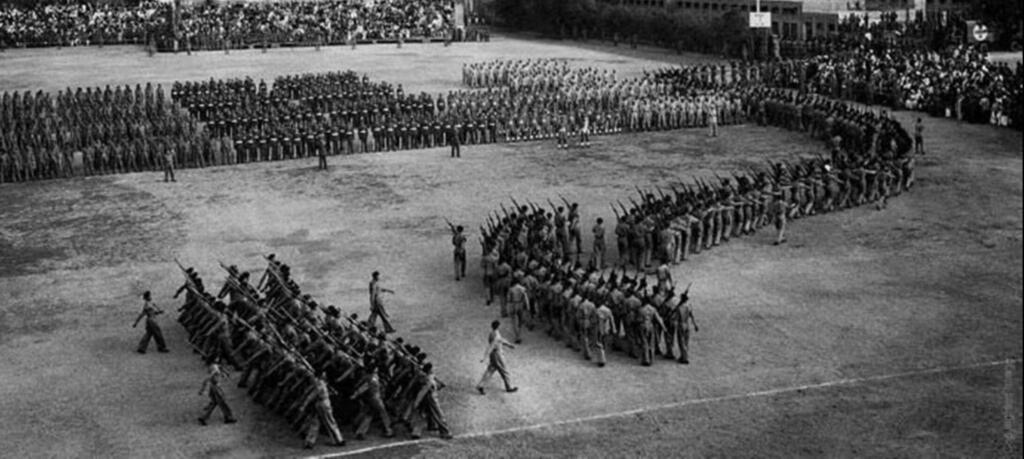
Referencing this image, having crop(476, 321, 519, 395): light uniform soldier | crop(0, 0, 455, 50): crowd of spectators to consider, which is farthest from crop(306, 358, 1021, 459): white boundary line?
crop(0, 0, 455, 50): crowd of spectators

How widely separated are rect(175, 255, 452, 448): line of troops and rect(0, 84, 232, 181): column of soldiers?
51.9 ft

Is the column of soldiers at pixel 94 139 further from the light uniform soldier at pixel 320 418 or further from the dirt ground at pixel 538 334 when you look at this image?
the light uniform soldier at pixel 320 418

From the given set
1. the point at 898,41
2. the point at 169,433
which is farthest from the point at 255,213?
the point at 898,41

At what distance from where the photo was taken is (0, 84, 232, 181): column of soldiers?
3344 cm

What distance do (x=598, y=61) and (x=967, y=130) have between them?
24293 millimetres

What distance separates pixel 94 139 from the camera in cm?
3550

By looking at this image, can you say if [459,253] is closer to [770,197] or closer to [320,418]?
[770,197]

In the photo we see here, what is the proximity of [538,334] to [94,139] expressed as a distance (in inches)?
825

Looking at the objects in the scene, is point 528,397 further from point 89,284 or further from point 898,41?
point 898,41

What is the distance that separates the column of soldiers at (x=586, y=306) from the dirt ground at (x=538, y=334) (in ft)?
1.07

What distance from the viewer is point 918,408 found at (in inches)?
607

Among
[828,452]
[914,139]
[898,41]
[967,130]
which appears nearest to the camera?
[828,452]

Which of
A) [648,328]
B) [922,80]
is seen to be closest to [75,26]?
[922,80]

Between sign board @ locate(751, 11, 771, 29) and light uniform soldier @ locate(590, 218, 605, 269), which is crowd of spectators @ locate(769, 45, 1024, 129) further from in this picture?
light uniform soldier @ locate(590, 218, 605, 269)
